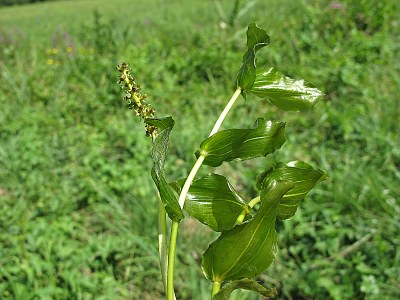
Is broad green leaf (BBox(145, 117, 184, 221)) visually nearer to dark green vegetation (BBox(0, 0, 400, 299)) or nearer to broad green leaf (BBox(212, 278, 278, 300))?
broad green leaf (BBox(212, 278, 278, 300))

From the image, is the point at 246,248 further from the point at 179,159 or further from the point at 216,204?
the point at 179,159

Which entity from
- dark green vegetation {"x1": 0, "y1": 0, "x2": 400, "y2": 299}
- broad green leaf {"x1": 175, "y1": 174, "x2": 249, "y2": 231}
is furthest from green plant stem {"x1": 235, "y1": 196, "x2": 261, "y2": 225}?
dark green vegetation {"x1": 0, "y1": 0, "x2": 400, "y2": 299}

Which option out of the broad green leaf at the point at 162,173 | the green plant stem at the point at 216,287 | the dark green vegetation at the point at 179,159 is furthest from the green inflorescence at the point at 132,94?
the dark green vegetation at the point at 179,159

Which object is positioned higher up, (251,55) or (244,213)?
(251,55)

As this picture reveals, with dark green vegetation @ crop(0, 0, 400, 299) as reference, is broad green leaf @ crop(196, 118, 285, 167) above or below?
above

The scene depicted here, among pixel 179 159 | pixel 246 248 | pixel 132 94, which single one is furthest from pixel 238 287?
pixel 179 159

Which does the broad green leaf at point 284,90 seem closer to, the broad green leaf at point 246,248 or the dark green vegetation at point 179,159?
the broad green leaf at point 246,248

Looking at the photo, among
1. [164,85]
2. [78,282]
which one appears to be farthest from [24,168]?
[164,85]
